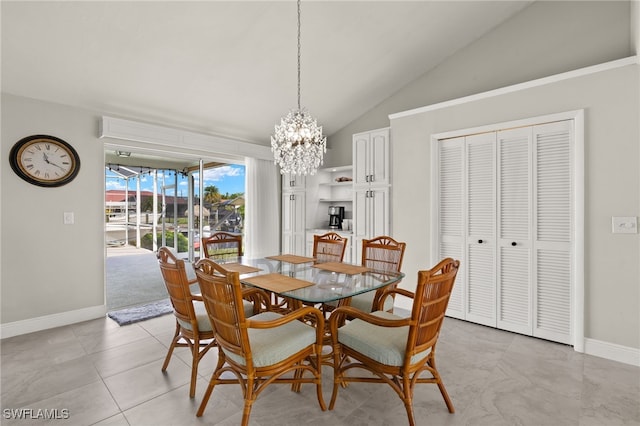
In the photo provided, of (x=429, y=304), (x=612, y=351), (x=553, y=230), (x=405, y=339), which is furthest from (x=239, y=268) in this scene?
(x=612, y=351)

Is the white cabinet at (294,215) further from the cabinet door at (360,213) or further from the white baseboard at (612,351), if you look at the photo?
the white baseboard at (612,351)

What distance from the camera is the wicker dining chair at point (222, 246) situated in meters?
3.34

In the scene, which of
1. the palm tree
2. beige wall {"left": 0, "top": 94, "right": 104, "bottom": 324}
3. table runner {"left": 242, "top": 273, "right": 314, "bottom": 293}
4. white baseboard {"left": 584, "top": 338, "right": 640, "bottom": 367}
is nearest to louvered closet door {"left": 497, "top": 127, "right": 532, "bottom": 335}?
white baseboard {"left": 584, "top": 338, "right": 640, "bottom": 367}

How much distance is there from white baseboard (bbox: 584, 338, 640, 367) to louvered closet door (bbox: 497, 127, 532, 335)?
468mm

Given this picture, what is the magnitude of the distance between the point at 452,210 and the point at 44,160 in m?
4.56

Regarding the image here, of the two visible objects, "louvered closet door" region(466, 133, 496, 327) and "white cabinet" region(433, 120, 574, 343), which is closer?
"white cabinet" region(433, 120, 574, 343)

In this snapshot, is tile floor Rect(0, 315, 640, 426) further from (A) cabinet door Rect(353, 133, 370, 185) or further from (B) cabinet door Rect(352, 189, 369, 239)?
(A) cabinet door Rect(353, 133, 370, 185)

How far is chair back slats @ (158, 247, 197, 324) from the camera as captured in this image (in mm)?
2016

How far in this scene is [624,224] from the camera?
2.62m

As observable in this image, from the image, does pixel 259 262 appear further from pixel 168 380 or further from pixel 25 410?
pixel 25 410

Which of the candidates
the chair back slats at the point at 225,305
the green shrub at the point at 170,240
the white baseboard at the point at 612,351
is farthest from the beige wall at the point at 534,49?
the green shrub at the point at 170,240

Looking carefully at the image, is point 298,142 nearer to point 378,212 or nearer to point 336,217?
point 378,212

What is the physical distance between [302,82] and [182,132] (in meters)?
1.75

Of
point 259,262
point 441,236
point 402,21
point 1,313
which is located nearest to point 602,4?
point 402,21
